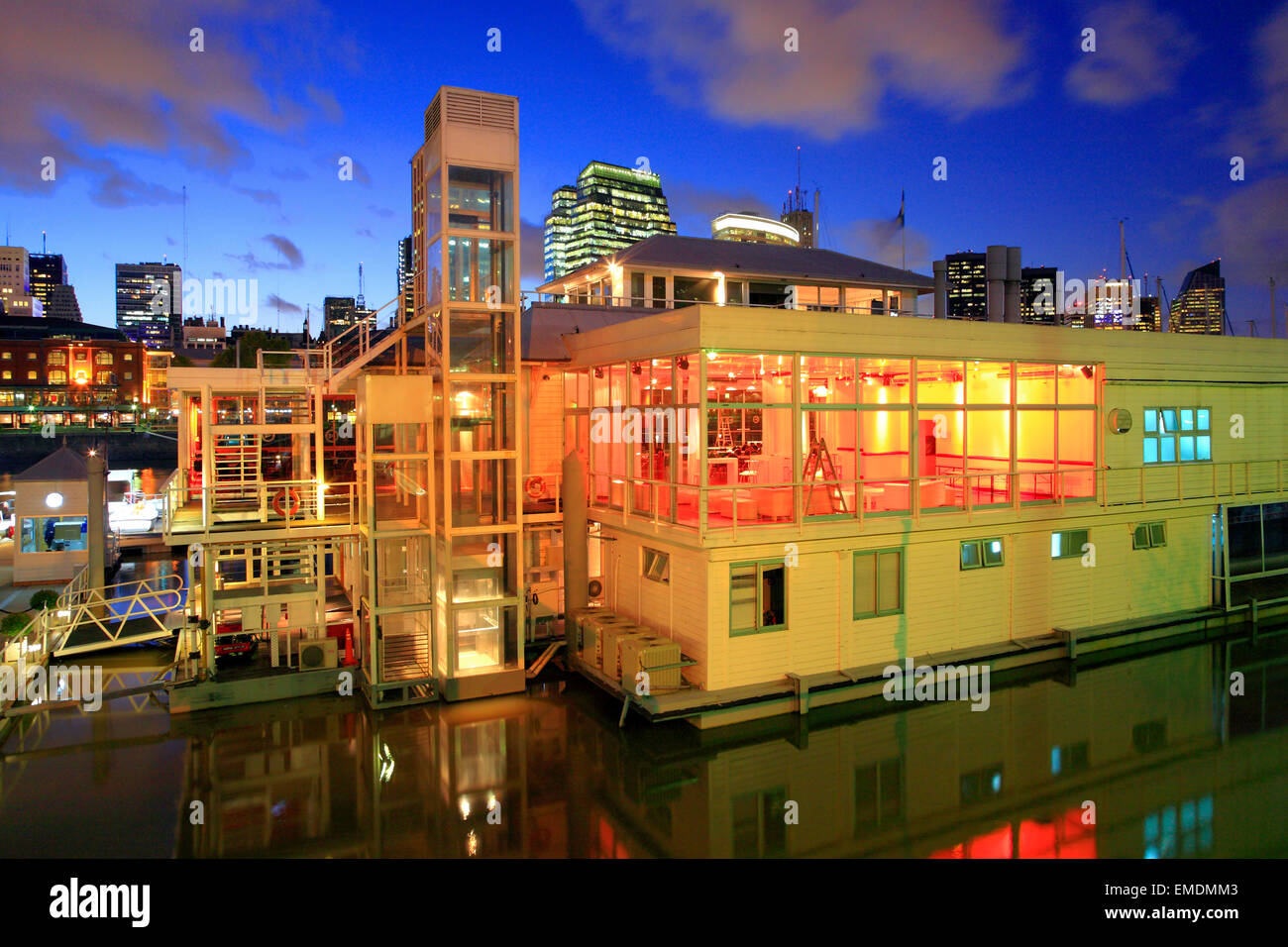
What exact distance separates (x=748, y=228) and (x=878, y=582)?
20.9 metres

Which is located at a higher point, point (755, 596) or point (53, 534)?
point (53, 534)

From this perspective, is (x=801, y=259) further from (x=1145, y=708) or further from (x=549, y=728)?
(x=549, y=728)

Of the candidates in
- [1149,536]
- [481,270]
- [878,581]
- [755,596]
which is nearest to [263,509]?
[481,270]

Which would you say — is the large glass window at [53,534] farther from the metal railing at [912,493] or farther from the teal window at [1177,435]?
the teal window at [1177,435]

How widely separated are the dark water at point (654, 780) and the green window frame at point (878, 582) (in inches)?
71.6

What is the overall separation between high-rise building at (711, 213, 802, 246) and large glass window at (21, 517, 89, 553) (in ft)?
77.6

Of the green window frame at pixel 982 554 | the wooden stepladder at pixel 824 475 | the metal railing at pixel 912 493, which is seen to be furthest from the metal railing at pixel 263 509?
the green window frame at pixel 982 554

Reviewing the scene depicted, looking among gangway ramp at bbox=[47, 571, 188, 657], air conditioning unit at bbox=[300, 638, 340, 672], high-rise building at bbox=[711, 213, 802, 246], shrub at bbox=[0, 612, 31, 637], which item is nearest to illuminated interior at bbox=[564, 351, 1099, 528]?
air conditioning unit at bbox=[300, 638, 340, 672]

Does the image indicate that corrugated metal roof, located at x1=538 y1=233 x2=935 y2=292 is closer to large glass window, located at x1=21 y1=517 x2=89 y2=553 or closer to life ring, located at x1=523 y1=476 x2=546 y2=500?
life ring, located at x1=523 y1=476 x2=546 y2=500

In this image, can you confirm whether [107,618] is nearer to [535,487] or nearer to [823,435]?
[535,487]

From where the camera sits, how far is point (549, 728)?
1330cm

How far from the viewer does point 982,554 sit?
16016 mm
